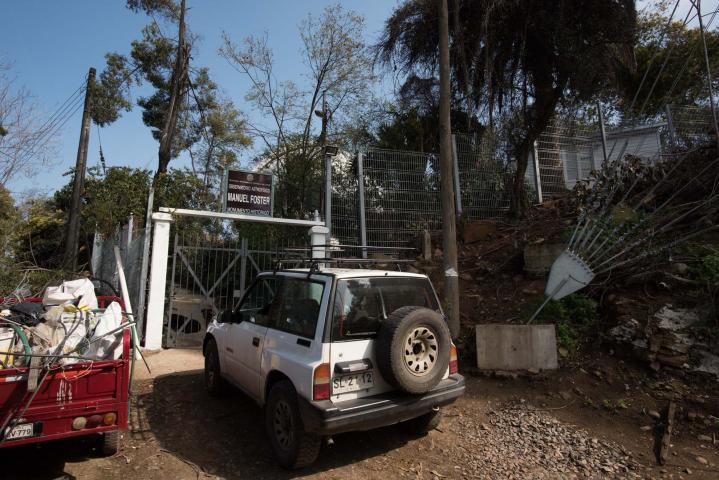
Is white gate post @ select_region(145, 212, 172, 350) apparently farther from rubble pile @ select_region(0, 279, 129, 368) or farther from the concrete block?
the concrete block

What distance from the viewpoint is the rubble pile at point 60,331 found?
3.60 meters

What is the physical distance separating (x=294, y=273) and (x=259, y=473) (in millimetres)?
1833

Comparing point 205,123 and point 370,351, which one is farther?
point 205,123

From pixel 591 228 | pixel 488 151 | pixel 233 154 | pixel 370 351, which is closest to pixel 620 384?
pixel 591 228

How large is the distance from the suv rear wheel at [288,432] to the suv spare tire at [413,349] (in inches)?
31.4

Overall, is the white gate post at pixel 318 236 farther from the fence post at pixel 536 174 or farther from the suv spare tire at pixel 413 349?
the fence post at pixel 536 174

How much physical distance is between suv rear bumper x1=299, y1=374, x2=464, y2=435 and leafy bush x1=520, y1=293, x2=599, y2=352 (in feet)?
9.56

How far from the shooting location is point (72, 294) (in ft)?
14.6

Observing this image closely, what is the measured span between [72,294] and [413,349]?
138 inches

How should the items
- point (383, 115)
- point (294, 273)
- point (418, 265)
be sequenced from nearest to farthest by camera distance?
1. point (294, 273)
2. point (418, 265)
3. point (383, 115)

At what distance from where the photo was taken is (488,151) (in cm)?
1112

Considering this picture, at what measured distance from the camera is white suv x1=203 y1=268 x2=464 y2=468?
3.49 metres

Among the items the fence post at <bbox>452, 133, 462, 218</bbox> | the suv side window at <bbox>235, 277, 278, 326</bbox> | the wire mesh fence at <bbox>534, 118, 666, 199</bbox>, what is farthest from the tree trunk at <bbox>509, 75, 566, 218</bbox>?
the suv side window at <bbox>235, 277, 278, 326</bbox>

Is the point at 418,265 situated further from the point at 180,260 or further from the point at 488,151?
the point at 180,260
